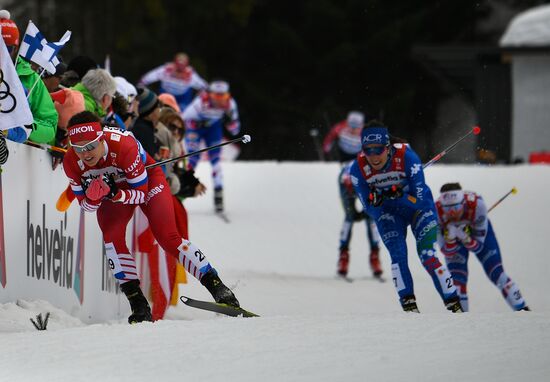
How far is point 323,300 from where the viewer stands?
43.9 feet

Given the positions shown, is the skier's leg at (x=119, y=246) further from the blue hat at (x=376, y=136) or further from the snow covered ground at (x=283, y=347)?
the blue hat at (x=376, y=136)

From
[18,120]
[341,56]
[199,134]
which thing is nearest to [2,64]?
[18,120]

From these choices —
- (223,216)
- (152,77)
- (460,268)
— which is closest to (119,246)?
(460,268)

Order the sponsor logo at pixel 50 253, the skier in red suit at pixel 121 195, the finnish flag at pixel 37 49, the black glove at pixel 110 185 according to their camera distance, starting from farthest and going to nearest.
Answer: the sponsor logo at pixel 50 253 → the finnish flag at pixel 37 49 → the black glove at pixel 110 185 → the skier in red suit at pixel 121 195

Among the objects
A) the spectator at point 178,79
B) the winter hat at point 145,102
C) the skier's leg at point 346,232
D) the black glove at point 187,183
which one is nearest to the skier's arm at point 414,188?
the black glove at point 187,183

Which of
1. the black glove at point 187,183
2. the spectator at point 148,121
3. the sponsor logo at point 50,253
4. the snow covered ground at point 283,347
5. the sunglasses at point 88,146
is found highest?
the spectator at point 148,121

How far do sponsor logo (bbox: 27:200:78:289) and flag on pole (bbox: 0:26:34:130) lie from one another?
0.80m

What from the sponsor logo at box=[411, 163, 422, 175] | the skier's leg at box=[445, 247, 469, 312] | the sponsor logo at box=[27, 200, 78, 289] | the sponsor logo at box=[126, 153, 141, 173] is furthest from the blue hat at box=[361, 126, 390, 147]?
the sponsor logo at box=[27, 200, 78, 289]

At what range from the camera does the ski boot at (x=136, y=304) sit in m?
8.84

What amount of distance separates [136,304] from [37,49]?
190 cm

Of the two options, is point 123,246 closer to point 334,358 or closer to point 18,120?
point 18,120

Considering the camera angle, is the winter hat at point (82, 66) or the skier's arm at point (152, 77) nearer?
the winter hat at point (82, 66)

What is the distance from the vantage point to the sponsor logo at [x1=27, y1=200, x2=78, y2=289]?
916 centimetres

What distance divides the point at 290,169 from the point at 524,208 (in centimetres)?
502
